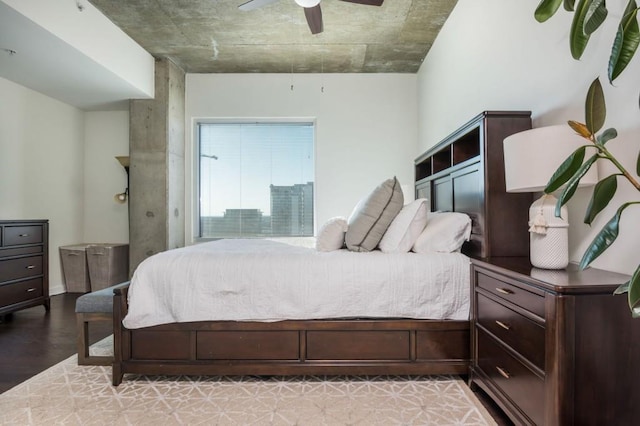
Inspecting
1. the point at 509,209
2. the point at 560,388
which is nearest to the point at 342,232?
the point at 509,209

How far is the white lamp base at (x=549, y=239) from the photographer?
1.54 metres

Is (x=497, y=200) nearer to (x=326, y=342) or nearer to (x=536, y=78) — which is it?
(x=536, y=78)

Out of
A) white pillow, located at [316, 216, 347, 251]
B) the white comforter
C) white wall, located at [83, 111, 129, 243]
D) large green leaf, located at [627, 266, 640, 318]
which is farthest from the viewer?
white wall, located at [83, 111, 129, 243]

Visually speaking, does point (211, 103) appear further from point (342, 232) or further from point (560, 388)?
point (560, 388)

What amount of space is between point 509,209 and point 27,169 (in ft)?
16.0

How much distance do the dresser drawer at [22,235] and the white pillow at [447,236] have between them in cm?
359

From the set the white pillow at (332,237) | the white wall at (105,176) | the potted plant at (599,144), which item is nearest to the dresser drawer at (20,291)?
the white wall at (105,176)

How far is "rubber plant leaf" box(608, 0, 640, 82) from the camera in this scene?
900 millimetres

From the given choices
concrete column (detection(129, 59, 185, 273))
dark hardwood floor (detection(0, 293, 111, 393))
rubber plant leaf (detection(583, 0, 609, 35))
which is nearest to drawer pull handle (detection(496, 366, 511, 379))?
rubber plant leaf (detection(583, 0, 609, 35))

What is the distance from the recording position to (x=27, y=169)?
159 inches

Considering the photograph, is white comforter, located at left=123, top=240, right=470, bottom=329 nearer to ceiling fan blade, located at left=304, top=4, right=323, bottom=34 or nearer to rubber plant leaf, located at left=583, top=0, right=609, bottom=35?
rubber plant leaf, located at left=583, top=0, right=609, bottom=35

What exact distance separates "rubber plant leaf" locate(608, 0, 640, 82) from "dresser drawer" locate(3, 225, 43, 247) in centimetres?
432

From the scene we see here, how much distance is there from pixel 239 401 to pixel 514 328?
1392 mm

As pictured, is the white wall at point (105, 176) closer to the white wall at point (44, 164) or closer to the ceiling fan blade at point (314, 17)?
the white wall at point (44, 164)
